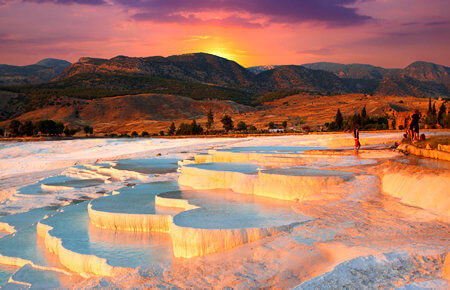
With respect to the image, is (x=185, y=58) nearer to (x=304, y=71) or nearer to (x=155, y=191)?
(x=304, y=71)

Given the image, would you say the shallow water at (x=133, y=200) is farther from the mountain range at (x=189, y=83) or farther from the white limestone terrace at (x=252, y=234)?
the mountain range at (x=189, y=83)

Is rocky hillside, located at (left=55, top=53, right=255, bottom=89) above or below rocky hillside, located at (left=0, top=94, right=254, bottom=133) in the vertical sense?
above

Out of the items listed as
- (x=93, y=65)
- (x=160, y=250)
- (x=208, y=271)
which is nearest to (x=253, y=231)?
(x=208, y=271)

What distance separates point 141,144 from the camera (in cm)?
2955

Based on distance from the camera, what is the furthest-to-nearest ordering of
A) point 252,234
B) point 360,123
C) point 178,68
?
1. point 178,68
2. point 360,123
3. point 252,234

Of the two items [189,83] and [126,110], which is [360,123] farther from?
[189,83]

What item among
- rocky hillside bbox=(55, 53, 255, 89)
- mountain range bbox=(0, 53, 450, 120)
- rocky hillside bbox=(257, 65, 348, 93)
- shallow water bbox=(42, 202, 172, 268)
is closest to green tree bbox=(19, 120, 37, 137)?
mountain range bbox=(0, 53, 450, 120)

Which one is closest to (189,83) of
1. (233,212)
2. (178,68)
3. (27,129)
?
(178,68)

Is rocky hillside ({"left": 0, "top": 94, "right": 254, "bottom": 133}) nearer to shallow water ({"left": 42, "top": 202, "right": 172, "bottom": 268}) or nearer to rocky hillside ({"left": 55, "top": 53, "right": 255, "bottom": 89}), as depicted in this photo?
rocky hillside ({"left": 55, "top": 53, "right": 255, "bottom": 89})

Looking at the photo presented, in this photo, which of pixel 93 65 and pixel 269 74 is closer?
pixel 93 65

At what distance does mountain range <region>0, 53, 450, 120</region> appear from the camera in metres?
102

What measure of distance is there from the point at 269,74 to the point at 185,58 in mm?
41540

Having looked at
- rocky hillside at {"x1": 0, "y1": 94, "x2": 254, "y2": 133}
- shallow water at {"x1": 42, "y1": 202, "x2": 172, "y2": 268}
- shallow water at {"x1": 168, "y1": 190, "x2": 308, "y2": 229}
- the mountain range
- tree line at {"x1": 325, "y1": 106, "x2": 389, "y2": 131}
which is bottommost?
shallow water at {"x1": 42, "y1": 202, "x2": 172, "y2": 268}

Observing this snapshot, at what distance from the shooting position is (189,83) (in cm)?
12938
